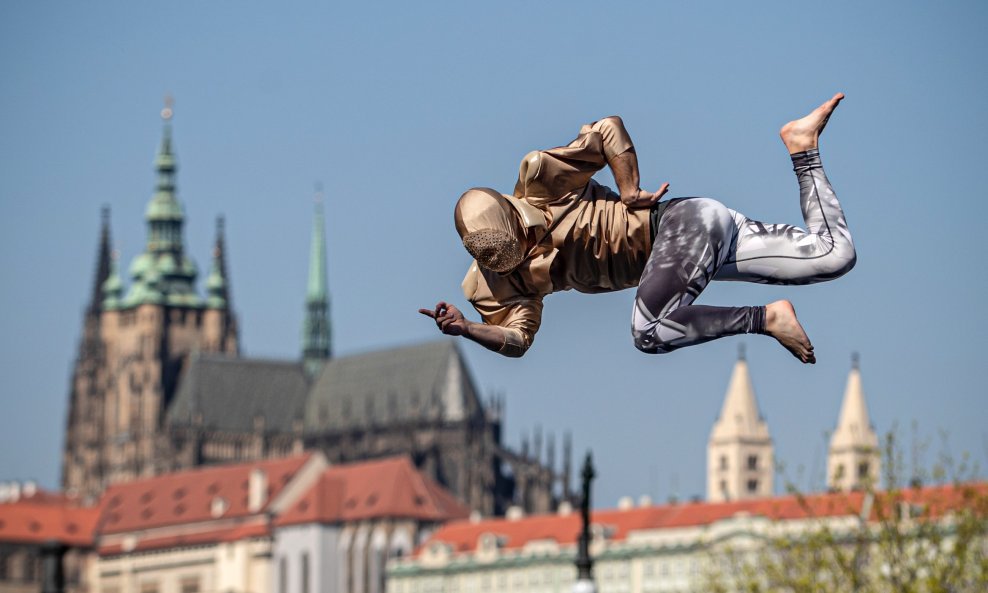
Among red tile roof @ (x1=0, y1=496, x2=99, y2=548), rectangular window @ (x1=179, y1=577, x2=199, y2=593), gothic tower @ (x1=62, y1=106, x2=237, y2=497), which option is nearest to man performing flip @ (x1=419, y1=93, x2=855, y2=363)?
rectangular window @ (x1=179, y1=577, x2=199, y2=593)

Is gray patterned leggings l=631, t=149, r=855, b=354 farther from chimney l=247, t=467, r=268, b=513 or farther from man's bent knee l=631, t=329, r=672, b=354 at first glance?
chimney l=247, t=467, r=268, b=513

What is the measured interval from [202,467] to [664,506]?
194 feet

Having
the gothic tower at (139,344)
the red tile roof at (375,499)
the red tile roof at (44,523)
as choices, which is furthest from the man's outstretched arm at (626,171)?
the gothic tower at (139,344)

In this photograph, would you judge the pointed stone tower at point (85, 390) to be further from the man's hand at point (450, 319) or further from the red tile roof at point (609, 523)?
the man's hand at point (450, 319)

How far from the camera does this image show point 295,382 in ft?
612

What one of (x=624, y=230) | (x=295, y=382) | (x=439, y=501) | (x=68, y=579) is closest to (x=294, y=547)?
(x=439, y=501)

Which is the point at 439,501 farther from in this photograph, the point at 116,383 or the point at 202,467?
the point at 116,383

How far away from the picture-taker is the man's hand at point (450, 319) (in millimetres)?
9977

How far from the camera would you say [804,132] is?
1041 cm

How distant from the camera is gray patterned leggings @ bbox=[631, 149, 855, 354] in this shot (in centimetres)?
988

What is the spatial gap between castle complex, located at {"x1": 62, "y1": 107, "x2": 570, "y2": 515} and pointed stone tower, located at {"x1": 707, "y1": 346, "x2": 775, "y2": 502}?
1540 cm

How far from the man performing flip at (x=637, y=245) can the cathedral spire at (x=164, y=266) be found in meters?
178

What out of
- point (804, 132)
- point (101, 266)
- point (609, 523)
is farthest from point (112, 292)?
point (804, 132)

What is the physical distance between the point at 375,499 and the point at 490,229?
131110 mm
